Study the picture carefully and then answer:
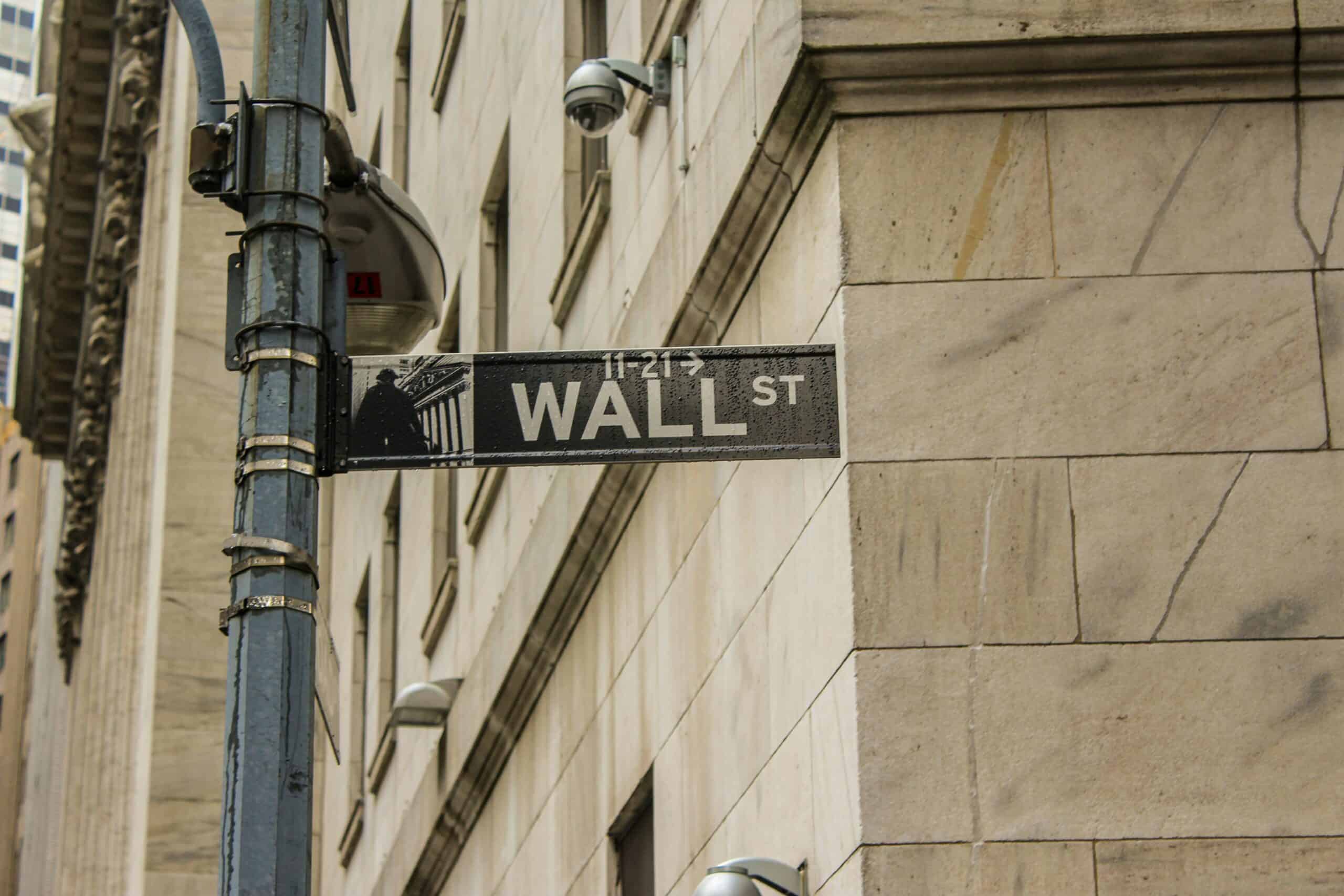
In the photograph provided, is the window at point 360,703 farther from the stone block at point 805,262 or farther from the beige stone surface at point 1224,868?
the beige stone surface at point 1224,868

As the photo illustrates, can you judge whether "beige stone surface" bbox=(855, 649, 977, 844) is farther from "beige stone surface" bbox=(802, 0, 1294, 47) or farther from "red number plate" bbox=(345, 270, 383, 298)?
"beige stone surface" bbox=(802, 0, 1294, 47)

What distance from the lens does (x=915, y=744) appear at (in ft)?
27.4

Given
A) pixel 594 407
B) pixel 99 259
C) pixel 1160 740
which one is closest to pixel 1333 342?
pixel 1160 740

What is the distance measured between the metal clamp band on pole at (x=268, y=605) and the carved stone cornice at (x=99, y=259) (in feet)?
151

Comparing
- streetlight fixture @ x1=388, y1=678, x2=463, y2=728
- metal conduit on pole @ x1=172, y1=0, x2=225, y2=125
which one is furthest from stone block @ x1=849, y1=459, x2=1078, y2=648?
streetlight fixture @ x1=388, y1=678, x2=463, y2=728

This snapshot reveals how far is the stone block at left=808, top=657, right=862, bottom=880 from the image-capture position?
841cm

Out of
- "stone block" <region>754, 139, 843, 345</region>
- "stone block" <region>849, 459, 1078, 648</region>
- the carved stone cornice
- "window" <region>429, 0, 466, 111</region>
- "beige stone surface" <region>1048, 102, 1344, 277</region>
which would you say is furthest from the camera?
the carved stone cornice

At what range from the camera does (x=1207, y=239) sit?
29.7 ft

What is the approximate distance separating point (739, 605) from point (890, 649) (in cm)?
203

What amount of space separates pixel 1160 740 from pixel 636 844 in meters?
5.31

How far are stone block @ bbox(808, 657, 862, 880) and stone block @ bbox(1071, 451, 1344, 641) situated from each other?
87cm

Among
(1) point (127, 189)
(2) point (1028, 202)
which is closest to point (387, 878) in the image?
(2) point (1028, 202)

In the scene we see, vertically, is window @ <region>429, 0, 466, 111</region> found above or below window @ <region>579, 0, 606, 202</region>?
above

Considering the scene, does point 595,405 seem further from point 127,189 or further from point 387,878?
point 127,189
